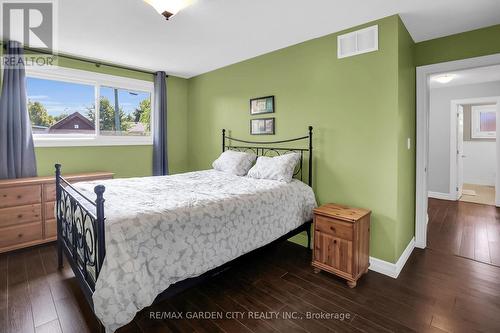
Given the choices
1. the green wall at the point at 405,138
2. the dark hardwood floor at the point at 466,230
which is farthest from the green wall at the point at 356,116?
the dark hardwood floor at the point at 466,230

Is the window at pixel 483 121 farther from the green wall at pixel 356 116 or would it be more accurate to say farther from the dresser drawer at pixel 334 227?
the dresser drawer at pixel 334 227

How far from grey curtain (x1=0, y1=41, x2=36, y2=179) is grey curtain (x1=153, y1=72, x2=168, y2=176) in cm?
174

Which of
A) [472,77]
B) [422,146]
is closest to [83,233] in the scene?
[422,146]

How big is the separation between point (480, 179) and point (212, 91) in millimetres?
7594

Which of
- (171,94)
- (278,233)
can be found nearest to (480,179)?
(278,233)

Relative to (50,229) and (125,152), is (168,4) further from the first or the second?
(50,229)

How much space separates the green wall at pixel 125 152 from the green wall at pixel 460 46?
3.89 meters

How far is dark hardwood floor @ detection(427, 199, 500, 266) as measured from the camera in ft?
10.2

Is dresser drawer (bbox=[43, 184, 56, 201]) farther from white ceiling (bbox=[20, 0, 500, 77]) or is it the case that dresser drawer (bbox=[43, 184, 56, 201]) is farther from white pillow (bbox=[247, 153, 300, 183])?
white pillow (bbox=[247, 153, 300, 183])

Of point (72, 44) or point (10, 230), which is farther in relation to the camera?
point (72, 44)

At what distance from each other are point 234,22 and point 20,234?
343cm

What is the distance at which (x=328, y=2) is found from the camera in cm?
229

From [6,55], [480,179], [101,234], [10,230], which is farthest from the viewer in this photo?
[480,179]

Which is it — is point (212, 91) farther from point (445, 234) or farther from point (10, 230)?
point (445, 234)
